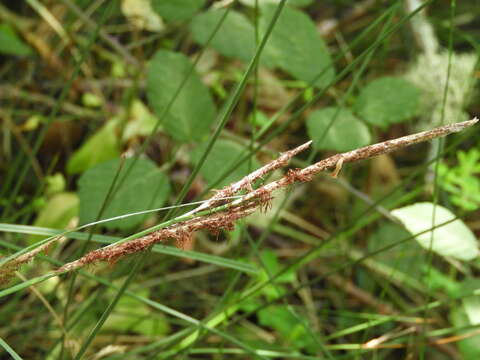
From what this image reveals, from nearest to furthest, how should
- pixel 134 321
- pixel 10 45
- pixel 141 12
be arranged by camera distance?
1. pixel 134 321
2. pixel 10 45
3. pixel 141 12

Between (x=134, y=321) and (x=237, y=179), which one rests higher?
(x=237, y=179)

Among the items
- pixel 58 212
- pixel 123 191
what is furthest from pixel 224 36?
pixel 58 212

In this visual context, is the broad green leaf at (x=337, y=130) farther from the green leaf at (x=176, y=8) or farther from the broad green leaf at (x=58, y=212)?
the broad green leaf at (x=58, y=212)

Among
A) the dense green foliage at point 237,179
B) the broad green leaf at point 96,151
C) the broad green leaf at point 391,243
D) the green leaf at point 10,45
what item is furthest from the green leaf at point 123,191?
the broad green leaf at point 391,243

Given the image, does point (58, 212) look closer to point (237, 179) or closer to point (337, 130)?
point (237, 179)

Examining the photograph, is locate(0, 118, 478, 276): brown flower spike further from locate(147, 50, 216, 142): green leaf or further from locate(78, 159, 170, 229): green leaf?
locate(147, 50, 216, 142): green leaf

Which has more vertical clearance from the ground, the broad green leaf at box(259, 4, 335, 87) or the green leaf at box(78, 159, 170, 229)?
the broad green leaf at box(259, 4, 335, 87)

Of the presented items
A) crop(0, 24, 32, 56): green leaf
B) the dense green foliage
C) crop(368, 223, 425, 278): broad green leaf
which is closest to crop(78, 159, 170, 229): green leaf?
the dense green foliage
